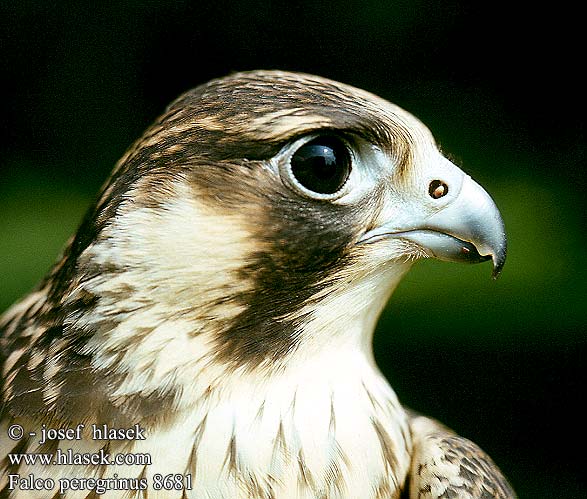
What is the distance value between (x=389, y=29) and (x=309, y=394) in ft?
5.61

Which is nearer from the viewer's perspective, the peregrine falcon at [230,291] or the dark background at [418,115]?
the peregrine falcon at [230,291]

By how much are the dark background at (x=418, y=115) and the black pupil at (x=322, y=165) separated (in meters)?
1.37

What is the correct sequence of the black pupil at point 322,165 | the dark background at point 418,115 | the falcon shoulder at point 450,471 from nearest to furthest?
1. the black pupil at point 322,165
2. the falcon shoulder at point 450,471
3. the dark background at point 418,115

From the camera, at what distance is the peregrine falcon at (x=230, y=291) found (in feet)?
3.55

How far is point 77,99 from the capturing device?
277 centimetres

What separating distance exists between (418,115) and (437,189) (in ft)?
4.94

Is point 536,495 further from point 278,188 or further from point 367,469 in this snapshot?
point 278,188

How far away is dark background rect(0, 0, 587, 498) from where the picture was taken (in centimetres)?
247

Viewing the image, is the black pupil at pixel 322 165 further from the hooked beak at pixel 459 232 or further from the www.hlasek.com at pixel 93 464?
the www.hlasek.com at pixel 93 464

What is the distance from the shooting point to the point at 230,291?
3.58 feet

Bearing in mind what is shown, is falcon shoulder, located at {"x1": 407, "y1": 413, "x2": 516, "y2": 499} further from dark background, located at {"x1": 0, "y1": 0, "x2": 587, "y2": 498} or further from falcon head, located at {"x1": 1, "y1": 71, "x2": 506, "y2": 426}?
dark background, located at {"x1": 0, "y1": 0, "x2": 587, "y2": 498}

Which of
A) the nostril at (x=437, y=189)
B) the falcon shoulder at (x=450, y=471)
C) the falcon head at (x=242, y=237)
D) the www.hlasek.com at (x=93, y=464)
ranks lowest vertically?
the www.hlasek.com at (x=93, y=464)

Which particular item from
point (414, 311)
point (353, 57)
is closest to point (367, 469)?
point (414, 311)

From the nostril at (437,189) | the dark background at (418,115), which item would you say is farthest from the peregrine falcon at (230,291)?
the dark background at (418,115)
